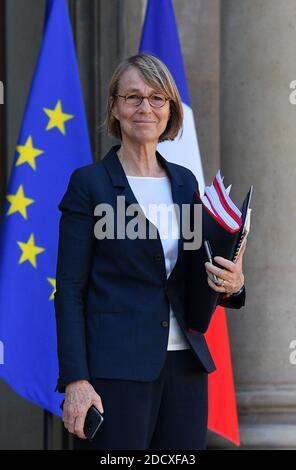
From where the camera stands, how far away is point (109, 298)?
8.79 ft

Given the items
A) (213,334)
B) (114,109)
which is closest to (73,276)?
(114,109)

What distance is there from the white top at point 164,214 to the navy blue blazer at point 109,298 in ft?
0.07

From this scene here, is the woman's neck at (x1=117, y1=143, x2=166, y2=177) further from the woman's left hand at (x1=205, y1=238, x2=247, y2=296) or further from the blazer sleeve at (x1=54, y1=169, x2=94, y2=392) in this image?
the woman's left hand at (x1=205, y1=238, x2=247, y2=296)

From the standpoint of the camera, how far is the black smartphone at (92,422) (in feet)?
8.45

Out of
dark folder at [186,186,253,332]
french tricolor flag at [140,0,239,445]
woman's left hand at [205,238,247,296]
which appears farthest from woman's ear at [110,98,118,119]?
french tricolor flag at [140,0,239,445]

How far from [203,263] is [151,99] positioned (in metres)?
0.50

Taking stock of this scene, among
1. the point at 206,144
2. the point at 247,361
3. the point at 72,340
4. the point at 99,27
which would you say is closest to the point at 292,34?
the point at 206,144

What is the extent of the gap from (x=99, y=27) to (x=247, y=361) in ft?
6.43

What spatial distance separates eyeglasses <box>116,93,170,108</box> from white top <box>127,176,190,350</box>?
0.21 meters

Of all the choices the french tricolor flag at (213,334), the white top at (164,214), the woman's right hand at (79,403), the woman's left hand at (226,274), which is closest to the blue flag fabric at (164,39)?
the french tricolor flag at (213,334)

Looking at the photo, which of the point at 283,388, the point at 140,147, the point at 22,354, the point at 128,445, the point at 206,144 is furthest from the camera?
the point at 206,144

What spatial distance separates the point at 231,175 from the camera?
4879mm

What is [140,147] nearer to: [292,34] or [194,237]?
[194,237]

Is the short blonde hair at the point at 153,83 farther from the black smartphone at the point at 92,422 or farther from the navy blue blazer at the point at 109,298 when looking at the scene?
the black smartphone at the point at 92,422
